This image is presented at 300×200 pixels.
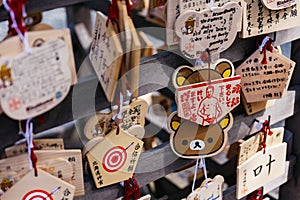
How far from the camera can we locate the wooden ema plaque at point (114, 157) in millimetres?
832

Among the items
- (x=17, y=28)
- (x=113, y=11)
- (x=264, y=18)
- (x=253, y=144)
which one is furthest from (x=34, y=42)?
(x=253, y=144)

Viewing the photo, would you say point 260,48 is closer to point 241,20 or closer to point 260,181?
point 241,20

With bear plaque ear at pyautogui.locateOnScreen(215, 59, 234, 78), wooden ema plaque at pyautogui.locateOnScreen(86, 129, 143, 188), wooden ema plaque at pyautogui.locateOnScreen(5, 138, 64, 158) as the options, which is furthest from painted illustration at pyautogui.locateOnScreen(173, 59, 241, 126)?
wooden ema plaque at pyautogui.locateOnScreen(5, 138, 64, 158)

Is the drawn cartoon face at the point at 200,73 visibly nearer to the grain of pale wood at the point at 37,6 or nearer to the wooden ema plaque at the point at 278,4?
the wooden ema plaque at the point at 278,4

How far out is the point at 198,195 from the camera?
979 millimetres

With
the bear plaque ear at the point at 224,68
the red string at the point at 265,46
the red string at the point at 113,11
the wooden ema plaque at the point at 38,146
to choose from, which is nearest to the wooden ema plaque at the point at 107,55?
the red string at the point at 113,11

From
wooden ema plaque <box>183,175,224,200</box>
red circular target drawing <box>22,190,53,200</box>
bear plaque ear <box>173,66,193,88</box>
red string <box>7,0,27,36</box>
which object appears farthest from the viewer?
wooden ema plaque <box>183,175,224,200</box>

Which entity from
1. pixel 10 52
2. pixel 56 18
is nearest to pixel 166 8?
pixel 10 52

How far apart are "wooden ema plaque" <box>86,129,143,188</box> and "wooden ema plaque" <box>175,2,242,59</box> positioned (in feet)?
0.60

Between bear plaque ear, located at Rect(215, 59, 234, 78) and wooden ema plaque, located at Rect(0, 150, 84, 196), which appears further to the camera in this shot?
bear plaque ear, located at Rect(215, 59, 234, 78)

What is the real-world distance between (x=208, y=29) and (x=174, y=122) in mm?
183

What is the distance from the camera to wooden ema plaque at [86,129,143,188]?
0.83 meters

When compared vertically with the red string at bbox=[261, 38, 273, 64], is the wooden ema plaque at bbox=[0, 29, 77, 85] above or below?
above

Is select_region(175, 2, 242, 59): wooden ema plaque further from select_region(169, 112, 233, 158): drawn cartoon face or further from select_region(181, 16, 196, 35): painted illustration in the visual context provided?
select_region(169, 112, 233, 158): drawn cartoon face
